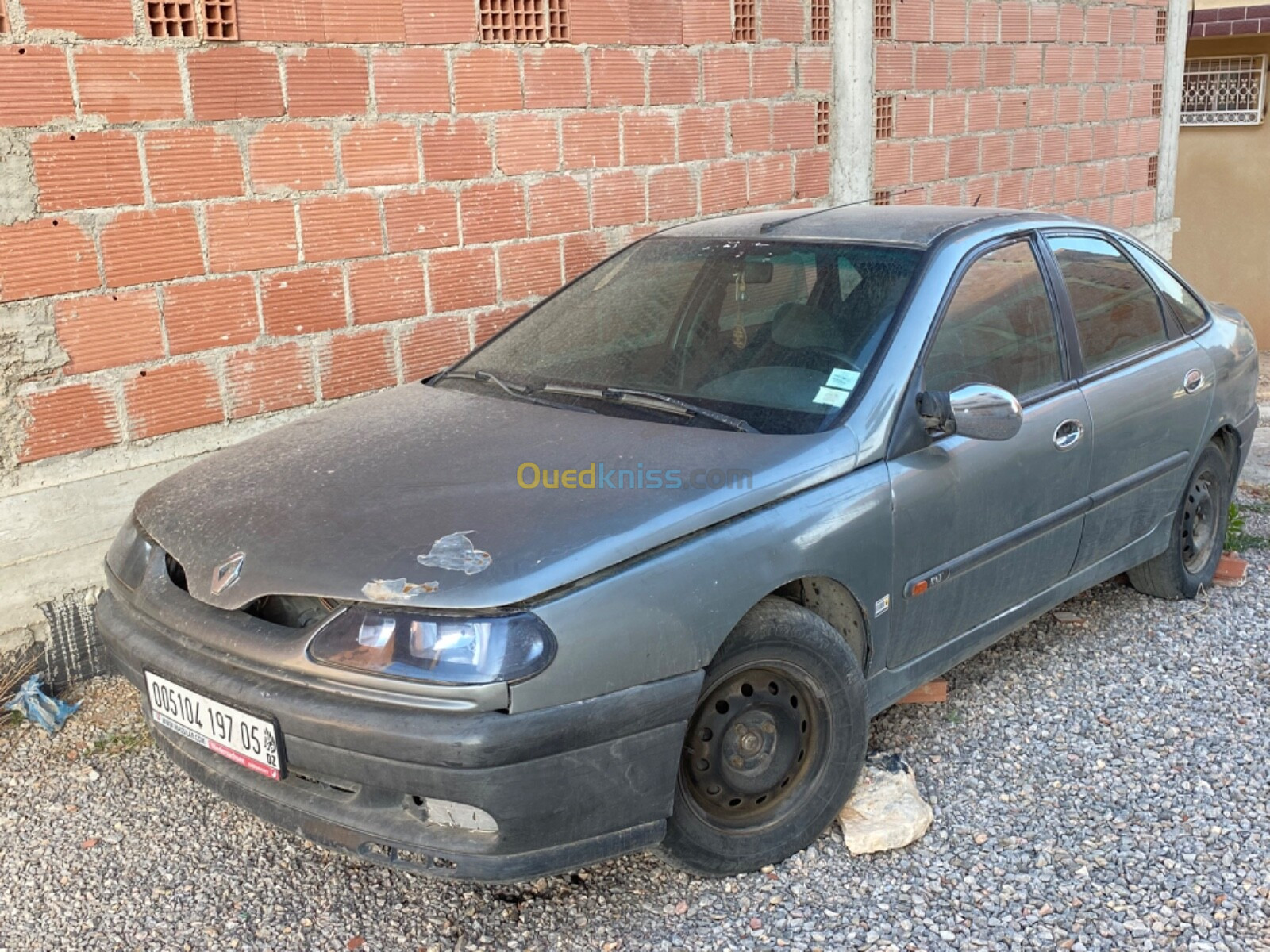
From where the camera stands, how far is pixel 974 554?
3555 millimetres

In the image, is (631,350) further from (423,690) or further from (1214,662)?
(1214,662)

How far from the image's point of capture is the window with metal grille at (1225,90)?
15.3 meters

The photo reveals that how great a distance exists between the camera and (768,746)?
303 centimetres

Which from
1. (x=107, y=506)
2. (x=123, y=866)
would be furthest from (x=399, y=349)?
(x=123, y=866)

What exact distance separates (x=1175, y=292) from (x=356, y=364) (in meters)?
3.25

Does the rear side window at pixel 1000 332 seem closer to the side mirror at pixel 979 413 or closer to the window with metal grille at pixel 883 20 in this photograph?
the side mirror at pixel 979 413

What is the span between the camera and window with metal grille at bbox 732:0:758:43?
6367mm

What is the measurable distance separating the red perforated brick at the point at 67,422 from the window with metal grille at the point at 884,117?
4959mm

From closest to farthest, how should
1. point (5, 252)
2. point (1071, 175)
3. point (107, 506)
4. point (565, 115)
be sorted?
point (5, 252) < point (107, 506) < point (565, 115) < point (1071, 175)

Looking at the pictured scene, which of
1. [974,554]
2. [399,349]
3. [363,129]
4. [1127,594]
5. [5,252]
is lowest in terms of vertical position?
[1127,594]

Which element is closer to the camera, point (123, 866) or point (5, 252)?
point (123, 866)

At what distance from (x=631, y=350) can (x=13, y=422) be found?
2.12 m

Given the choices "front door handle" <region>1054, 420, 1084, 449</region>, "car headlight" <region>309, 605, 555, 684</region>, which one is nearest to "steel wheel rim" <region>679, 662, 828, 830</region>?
"car headlight" <region>309, 605, 555, 684</region>

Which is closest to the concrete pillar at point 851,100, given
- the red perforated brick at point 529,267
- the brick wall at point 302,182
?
the brick wall at point 302,182
